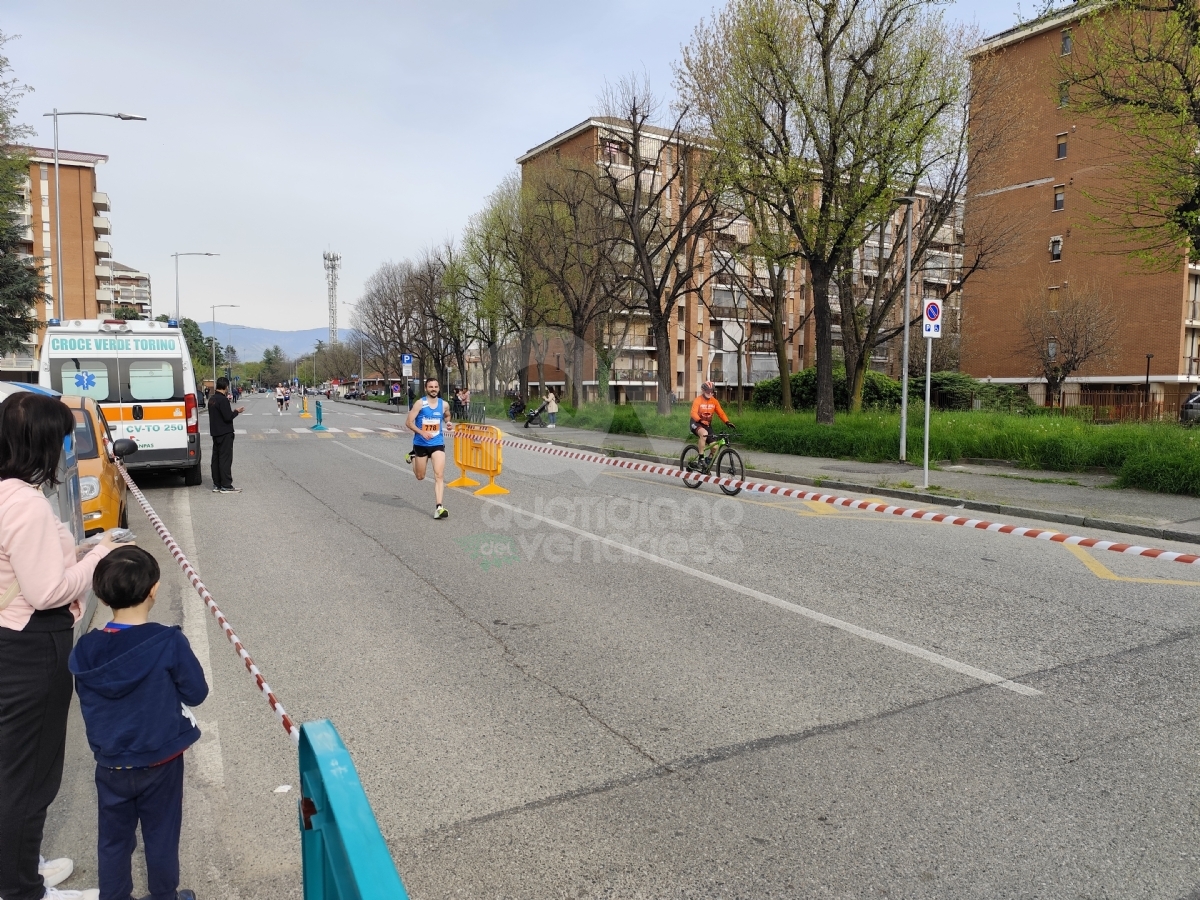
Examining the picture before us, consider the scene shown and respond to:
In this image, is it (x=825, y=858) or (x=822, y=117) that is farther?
(x=822, y=117)

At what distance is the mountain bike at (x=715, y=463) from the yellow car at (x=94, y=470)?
879 cm

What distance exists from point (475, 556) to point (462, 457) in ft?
22.6

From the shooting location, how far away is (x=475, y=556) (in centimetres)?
849

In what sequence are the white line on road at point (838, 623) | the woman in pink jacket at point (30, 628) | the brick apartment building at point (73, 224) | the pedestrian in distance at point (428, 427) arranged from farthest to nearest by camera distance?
the brick apartment building at point (73, 224) < the pedestrian in distance at point (428, 427) < the white line on road at point (838, 623) < the woman in pink jacket at point (30, 628)

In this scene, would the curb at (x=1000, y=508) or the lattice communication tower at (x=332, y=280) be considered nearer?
the curb at (x=1000, y=508)

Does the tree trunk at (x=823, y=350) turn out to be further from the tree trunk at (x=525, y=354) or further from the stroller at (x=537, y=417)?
the tree trunk at (x=525, y=354)

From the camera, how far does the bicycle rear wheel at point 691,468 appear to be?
14539 millimetres

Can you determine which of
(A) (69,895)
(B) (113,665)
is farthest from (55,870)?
(B) (113,665)

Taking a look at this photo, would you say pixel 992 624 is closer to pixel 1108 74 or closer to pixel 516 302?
pixel 1108 74

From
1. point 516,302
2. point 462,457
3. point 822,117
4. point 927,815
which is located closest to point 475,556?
point 927,815

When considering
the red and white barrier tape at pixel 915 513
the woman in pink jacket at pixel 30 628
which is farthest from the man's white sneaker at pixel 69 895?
the red and white barrier tape at pixel 915 513

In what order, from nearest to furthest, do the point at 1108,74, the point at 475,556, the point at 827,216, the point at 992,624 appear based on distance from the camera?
the point at 992,624 < the point at 475,556 < the point at 1108,74 < the point at 827,216

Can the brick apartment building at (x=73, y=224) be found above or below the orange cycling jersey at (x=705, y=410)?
above

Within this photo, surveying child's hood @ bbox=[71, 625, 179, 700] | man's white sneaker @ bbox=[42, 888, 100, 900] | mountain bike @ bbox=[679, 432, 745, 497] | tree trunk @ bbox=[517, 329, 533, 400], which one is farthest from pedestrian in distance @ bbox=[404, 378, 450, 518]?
tree trunk @ bbox=[517, 329, 533, 400]
